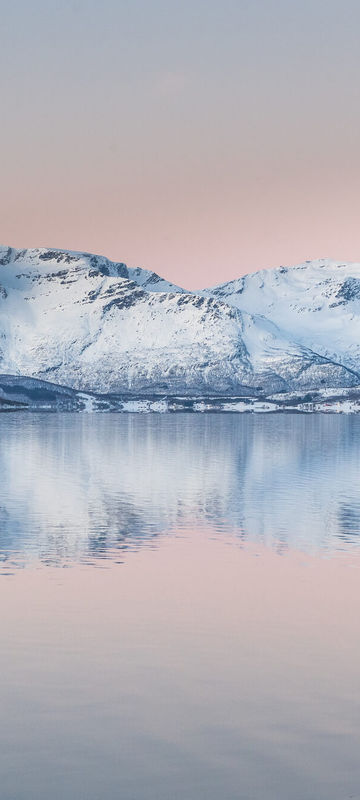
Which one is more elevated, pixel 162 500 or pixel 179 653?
pixel 162 500

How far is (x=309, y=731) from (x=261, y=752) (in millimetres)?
1820

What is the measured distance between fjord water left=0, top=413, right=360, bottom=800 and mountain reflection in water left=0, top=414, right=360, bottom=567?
0.37m

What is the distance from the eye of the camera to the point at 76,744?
81.3 feet

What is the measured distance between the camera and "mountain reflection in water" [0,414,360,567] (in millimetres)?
58688

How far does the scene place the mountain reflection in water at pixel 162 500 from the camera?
5869 cm

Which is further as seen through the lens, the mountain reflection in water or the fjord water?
the mountain reflection in water

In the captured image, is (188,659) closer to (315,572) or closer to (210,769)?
(210,769)

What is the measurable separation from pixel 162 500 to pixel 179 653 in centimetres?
4983

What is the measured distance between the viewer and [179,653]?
33.2 m

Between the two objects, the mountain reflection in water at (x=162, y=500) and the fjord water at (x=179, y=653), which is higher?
the mountain reflection in water at (x=162, y=500)

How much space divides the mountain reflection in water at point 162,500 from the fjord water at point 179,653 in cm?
37

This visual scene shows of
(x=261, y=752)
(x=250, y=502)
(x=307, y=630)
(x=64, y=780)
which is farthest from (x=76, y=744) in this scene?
(x=250, y=502)

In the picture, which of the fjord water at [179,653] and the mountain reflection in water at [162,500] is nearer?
the fjord water at [179,653]

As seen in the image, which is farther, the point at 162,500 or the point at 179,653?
the point at 162,500
